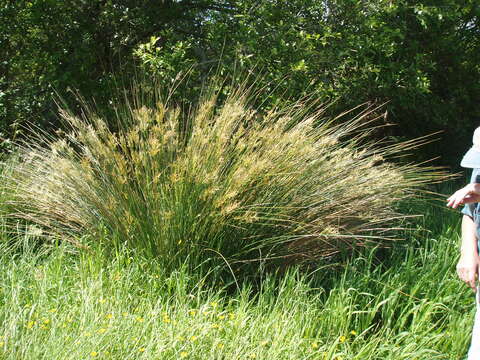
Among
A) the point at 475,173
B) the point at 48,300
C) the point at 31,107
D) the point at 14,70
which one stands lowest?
the point at 48,300

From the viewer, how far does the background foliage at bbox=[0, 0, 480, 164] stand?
5184 mm

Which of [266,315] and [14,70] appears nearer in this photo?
[266,315]

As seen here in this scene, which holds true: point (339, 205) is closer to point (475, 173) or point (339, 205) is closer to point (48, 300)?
point (475, 173)

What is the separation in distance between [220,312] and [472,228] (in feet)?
4.41

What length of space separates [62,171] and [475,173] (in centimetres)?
262

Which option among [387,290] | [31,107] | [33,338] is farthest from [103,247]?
[31,107]

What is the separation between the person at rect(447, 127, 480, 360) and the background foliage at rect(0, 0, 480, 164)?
268cm

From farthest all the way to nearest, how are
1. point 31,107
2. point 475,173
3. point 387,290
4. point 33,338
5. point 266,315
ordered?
point 31,107
point 387,290
point 266,315
point 33,338
point 475,173

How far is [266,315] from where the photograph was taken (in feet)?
9.99

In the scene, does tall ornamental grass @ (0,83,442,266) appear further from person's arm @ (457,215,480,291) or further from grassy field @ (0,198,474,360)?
person's arm @ (457,215,480,291)

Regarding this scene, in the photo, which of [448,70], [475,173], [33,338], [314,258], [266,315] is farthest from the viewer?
[448,70]

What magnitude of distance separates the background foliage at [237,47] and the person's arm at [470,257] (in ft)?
8.94

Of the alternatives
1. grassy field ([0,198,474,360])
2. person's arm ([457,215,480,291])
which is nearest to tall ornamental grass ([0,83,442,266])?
grassy field ([0,198,474,360])

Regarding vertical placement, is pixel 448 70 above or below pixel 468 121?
above
